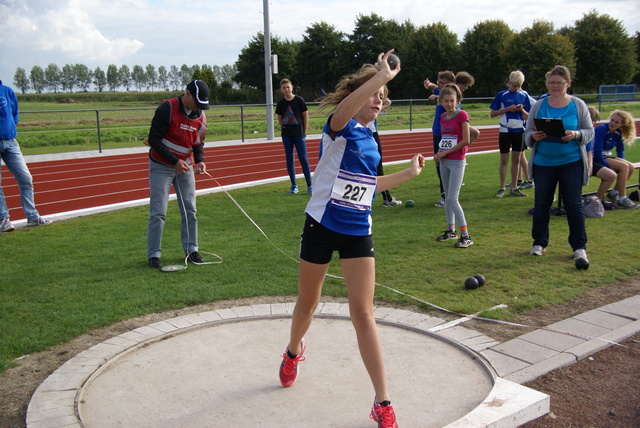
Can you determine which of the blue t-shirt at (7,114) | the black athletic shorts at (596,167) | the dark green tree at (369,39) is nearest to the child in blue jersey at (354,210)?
the blue t-shirt at (7,114)

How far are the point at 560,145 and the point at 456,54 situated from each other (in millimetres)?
65539

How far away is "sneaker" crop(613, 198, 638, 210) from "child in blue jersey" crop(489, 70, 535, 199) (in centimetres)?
157

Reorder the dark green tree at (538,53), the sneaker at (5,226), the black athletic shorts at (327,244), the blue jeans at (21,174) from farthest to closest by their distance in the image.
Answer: the dark green tree at (538,53), the blue jeans at (21,174), the sneaker at (5,226), the black athletic shorts at (327,244)

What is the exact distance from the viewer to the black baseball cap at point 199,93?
6.08 meters

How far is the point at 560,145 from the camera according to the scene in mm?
6434

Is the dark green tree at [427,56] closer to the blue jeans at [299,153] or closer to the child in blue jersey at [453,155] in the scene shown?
the blue jeans at [299,153]

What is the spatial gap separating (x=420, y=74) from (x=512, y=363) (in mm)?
65507

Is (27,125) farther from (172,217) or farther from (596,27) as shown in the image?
(596,27)

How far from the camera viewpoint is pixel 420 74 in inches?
2618

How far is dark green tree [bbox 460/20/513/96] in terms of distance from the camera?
211ft

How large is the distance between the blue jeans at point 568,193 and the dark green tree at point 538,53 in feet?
177

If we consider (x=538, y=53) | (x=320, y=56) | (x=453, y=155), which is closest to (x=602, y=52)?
(x=538, y=53)

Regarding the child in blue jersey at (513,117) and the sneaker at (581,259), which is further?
the child in blue jersey at (513,117)

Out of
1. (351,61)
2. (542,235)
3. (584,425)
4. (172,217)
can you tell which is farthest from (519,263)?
(351,61)
